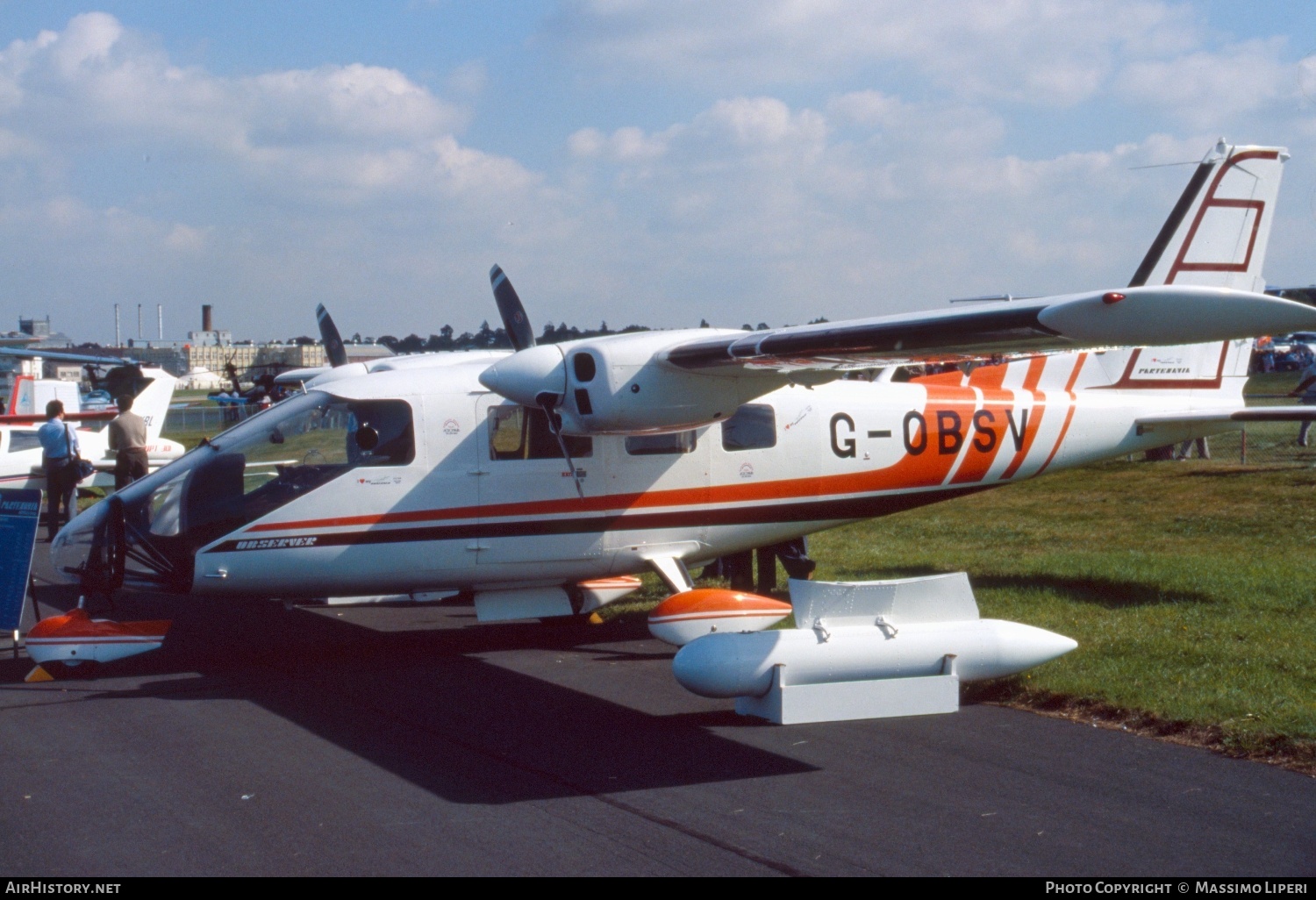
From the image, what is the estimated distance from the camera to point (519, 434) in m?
9.99

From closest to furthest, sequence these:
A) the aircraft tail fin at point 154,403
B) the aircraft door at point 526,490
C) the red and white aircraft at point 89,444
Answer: the aircraft door at point 526,490 → the red and white aircraft at point 89,444 → the aircraft tail fin at point 154,403

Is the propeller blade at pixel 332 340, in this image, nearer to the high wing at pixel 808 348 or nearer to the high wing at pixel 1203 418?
the high wing at pixel 808 348

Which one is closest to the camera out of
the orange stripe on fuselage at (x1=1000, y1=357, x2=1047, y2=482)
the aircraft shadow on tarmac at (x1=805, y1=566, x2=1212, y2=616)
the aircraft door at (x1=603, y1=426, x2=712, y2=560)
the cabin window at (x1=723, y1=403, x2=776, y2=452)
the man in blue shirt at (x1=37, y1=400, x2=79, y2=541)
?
the aircraft door at (x1=603, y1=426, x2=712, y2=560)

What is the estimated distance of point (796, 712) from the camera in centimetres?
764

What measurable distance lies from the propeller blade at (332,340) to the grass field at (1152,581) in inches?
178

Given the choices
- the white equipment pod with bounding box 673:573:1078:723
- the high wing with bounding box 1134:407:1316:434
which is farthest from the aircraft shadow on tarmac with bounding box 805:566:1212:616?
the white equipment pod with bounding box 673:573:1078:723

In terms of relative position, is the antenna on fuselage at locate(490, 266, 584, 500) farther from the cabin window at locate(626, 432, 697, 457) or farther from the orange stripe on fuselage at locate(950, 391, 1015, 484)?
the orange stripe on fuselage at locate(950, 391, 1015, 484)

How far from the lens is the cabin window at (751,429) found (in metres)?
10.6

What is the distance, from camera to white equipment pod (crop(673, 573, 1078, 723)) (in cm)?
764

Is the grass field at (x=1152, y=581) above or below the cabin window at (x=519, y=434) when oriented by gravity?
below

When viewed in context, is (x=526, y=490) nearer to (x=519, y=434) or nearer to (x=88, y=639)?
(x=519, y=434)

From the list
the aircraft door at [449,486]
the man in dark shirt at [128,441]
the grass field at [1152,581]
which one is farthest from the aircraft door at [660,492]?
the man in dark shirt at [128,441]

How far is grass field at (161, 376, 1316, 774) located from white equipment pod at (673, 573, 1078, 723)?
50 centimetres
